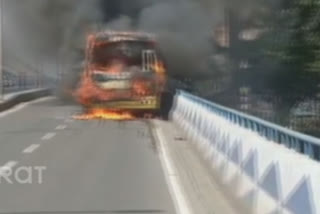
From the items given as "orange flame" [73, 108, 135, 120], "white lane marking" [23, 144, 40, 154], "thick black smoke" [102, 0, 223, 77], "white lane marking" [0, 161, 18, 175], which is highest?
"thick black smoke" [102, 0, 223, 77]

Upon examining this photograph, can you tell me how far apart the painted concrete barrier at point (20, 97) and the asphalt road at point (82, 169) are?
8.81m

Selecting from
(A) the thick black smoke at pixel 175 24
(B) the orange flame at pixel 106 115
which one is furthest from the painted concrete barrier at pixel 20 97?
(A) the thick black smoke at pixel 175 24

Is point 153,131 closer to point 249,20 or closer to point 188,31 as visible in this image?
point 249,20

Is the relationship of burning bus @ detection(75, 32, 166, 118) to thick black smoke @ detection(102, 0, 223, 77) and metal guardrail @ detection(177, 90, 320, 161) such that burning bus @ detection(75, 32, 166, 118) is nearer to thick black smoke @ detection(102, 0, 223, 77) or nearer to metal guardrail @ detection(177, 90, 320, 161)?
metal guardrail @ detection(177, 90, 320, 161)

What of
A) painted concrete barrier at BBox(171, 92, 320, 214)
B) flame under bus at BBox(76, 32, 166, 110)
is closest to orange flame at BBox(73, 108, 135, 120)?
flame under bus at BBox(76, 32, 166, 110)

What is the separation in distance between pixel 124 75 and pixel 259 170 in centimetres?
1893

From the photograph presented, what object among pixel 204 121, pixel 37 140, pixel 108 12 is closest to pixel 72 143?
pixel 37 140

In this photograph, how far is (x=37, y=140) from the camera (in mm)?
19328

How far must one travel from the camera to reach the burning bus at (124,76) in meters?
27.3

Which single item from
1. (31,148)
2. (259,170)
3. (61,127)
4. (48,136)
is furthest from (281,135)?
(61,127)

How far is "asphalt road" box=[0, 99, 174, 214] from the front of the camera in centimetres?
1012

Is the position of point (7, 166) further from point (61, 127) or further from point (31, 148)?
point (61, 127)

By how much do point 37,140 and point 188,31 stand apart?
26370 millimetres

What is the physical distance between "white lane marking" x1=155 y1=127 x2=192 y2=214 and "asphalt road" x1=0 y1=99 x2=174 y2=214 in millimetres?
90
